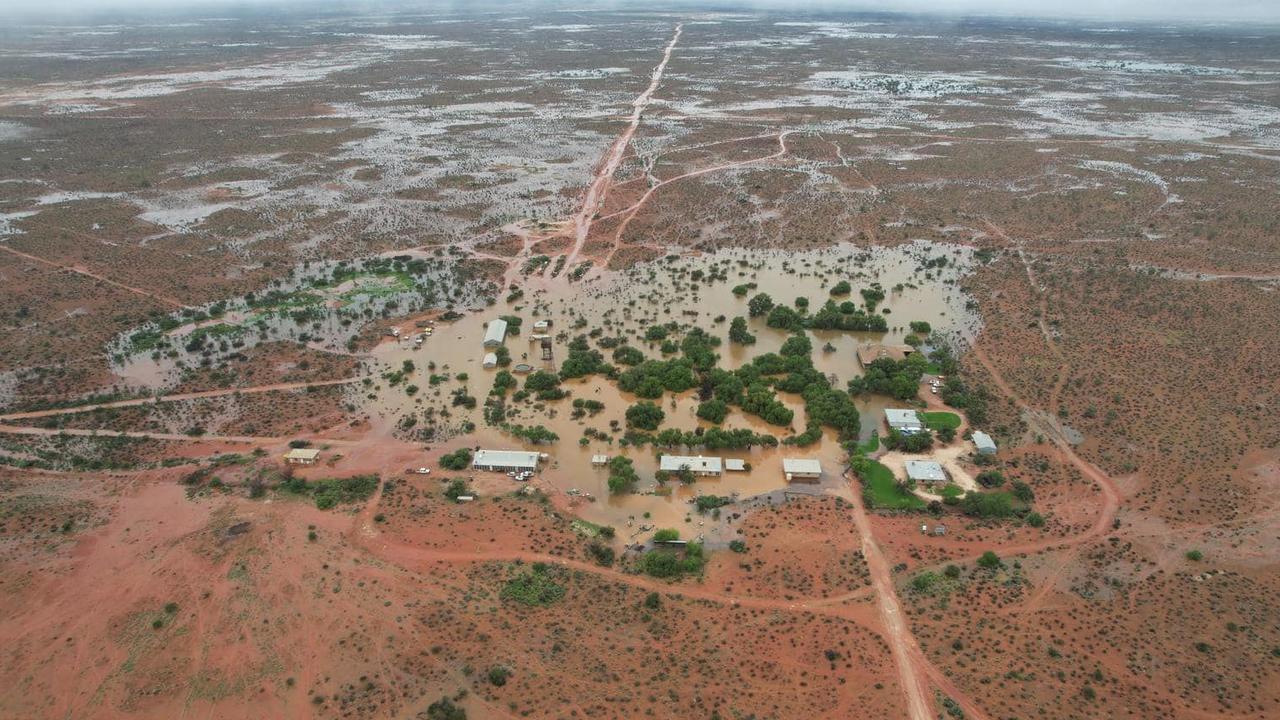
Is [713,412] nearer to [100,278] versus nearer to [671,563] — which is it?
[671,563]

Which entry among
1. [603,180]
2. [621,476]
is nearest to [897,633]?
[621,476]

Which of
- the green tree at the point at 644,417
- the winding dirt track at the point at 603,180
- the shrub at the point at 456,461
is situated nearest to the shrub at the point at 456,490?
the shrub at the point at 456,461

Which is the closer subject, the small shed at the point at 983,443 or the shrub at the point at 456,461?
the shrub at the point at 456,461

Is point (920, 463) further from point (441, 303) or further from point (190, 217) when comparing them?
point (190, 217)

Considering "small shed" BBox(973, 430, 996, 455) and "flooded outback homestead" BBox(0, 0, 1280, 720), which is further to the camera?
"small shed" BBox(973, 430, 996, 455)

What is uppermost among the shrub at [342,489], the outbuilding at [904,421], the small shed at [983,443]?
the outbuilding at [904,421]

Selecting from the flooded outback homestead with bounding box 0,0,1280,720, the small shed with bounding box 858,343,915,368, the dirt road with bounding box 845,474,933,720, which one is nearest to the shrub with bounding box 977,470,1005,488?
the flooded outback homestead with bounding box 0,0,1280,720

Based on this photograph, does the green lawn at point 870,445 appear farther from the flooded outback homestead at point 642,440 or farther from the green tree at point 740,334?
the green tree at point 740,334

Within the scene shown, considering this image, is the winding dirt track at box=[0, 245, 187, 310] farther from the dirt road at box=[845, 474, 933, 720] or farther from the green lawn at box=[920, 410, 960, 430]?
the green lawn at box=[920, 410, 960, 430]
